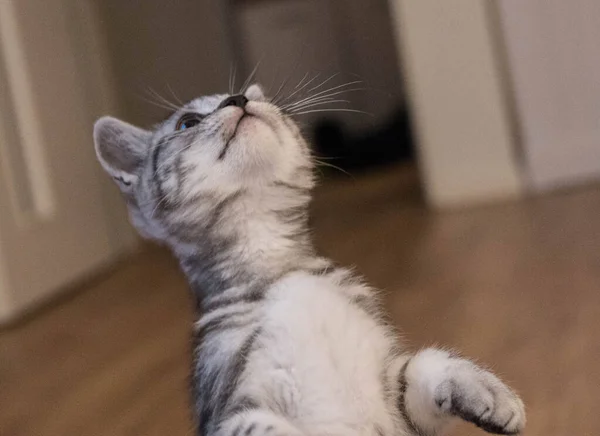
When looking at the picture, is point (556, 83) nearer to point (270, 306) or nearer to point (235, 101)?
point (235, 101)

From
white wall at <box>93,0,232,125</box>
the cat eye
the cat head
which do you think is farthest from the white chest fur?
white wall at <box>93,0,232,125</box>

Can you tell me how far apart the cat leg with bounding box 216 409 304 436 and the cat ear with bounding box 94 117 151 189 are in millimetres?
392

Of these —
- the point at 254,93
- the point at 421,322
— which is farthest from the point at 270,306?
the point at 421,322

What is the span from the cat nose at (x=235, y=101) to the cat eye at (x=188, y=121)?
1.5 inches

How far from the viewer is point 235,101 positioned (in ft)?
3.07

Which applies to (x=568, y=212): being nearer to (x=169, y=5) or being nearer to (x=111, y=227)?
(x=111, y=227)

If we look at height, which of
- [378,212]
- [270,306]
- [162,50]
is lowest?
[378,212]

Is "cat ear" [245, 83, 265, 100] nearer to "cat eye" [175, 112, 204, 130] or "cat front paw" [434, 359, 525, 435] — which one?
"cat eye" [175, 112, 204, 130]

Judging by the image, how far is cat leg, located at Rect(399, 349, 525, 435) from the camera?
75cm

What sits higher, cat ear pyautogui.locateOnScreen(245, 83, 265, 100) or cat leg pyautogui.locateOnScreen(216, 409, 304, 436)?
cat ear pyautogui.locateOnScreen(245, 83, 265, 100)

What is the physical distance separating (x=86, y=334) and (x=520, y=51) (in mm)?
1633

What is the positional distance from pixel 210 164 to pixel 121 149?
0.21 meters

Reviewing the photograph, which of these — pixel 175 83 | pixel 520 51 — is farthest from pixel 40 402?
pixel 175 83

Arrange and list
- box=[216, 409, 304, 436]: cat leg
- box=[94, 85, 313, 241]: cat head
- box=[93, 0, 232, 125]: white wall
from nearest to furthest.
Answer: box=[216, 409, 304, 436]: cat leg < box=[94, 85, 313, 241]: cat head < box=[93, 0, 232, 125]: white wall
